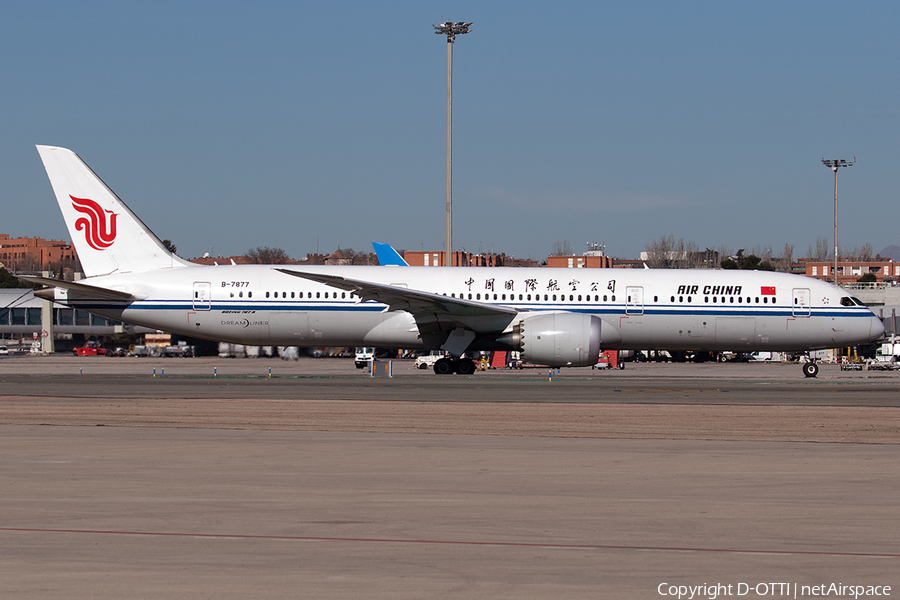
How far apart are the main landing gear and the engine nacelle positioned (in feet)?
10.2

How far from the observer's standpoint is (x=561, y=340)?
26.9 metres

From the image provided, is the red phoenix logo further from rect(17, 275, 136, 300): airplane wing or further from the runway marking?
the runway marking

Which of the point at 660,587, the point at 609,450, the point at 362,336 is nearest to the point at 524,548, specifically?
the point at 660,587

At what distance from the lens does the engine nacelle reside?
88.4 feet

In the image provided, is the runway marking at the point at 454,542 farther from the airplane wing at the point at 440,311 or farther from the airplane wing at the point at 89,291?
the airplane wing at the point at 89,291

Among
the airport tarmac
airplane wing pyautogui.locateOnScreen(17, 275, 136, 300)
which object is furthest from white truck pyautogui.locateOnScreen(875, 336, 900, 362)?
airplane wing pyautogui.locateOnScreen(17, 275, 136, 300)

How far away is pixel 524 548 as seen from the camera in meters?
7.03

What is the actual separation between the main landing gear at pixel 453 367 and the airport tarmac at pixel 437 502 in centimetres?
1277

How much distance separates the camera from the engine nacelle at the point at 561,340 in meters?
26.9

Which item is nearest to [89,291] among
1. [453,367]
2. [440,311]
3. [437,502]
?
[440,311]

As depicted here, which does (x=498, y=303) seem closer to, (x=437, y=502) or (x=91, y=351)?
(x=437, y=502)

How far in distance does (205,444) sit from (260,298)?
1706cm

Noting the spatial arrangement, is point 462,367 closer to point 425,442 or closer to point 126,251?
point 126,251

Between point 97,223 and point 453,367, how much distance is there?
1326 cm
